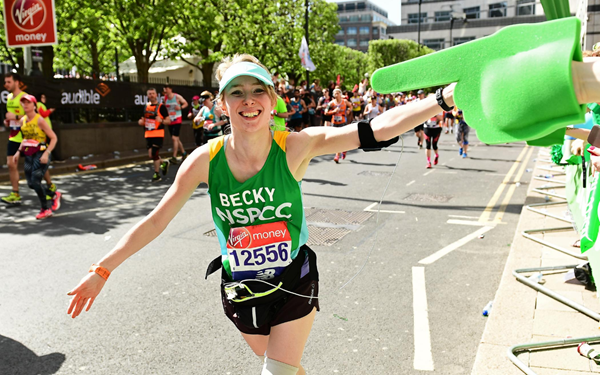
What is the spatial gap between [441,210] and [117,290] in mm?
5602

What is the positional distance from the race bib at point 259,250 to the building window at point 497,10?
8935 centimetres

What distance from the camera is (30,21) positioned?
14.9 m

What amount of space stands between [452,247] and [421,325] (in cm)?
253

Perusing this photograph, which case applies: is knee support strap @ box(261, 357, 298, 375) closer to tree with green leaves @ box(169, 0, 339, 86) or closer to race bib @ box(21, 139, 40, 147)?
race bib @ box(21, 139, 40, 147)

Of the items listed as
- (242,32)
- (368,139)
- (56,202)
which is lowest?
(56,202)

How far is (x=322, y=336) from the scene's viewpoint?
438 centimetres

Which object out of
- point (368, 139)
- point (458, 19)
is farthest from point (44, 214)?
point (458, 19)

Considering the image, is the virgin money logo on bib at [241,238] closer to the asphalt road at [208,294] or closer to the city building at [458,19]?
the asphalt road at [208,294]

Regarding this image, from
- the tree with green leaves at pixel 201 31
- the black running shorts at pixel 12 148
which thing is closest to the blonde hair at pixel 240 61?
the black running shorts at pixel 12 148

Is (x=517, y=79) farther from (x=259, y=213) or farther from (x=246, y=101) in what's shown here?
(x=259, y=213)

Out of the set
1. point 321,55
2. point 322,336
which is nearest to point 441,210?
point 322,336

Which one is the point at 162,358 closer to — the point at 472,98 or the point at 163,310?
the point at 163,310

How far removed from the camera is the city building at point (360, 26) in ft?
479

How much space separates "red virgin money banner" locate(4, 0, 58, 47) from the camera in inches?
582
